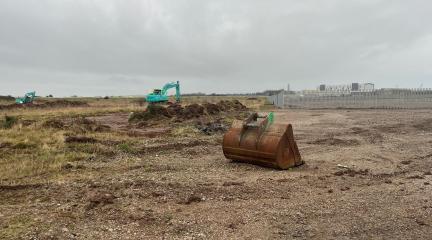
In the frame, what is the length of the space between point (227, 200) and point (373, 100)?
130 ft

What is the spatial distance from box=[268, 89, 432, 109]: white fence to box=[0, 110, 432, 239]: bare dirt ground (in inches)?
1317


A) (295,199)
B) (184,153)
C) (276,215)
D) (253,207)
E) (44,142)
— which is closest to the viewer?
(276,215)

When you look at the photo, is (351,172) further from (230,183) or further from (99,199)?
(99,199)

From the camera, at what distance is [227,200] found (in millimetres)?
6230

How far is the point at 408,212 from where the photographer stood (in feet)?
18.3

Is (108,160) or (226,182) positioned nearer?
(226,182)

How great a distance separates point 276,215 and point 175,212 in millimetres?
1401

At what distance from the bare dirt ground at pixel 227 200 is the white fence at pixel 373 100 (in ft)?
110

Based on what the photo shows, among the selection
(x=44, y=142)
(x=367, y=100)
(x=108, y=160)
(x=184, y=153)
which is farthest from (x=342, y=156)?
(x=367, y=100)

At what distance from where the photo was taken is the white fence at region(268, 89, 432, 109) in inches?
1593

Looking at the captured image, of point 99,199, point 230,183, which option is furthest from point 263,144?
point 99,199

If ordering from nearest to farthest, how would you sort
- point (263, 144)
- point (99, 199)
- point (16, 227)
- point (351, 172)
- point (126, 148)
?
1. point (16, 227)
2. point (99, 199)
3. point (351, 172)
4. point (263, 144)
5. point (126, 148)

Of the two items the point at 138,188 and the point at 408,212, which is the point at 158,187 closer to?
the point at 138,188

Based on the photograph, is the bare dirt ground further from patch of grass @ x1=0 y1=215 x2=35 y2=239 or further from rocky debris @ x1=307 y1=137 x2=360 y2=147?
rocky debris @ x1=307 y1=137 x2=360 y2=147
